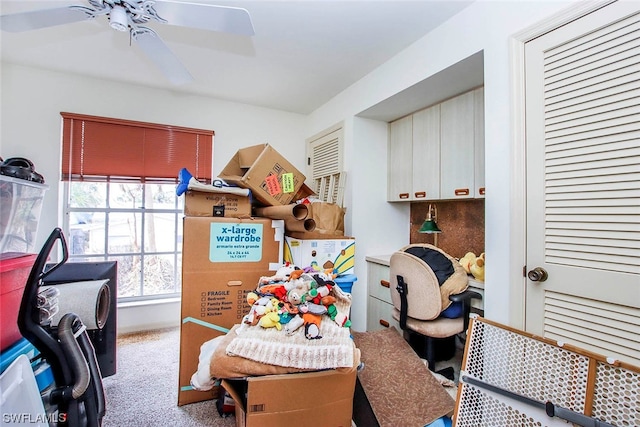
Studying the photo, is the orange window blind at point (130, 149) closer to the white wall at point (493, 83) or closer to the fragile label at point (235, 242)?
the fragile label at point (235, 242)

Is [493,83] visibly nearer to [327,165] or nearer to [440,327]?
[440,327]

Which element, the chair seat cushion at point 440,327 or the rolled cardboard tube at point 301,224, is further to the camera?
the rolled cardboard tube at point 301,224

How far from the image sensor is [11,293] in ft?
3.10

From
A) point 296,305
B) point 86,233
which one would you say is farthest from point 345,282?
point 86,233

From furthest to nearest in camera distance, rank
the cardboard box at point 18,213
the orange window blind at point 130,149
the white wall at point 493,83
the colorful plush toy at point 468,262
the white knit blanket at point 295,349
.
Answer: the orange window blind at point 130,149, the colorful plush toy at point 468,262, the white wall at point 493,83, the white knit blanket at point 295,349, the cardboard box at point 18,213

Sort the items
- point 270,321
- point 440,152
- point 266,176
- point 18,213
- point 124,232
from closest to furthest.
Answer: point 18,213, point 270,321, point 266,176, point 440,152, point 124,232

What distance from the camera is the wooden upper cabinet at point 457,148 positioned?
2.15m

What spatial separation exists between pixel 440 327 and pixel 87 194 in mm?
3360

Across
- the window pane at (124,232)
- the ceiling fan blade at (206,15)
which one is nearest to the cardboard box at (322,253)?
the ceiling fan blade at (206,15)

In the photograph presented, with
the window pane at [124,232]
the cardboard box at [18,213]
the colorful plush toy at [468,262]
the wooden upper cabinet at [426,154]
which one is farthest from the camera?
the window pane at [124,232]

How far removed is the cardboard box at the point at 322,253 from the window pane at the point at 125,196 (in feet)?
6.29

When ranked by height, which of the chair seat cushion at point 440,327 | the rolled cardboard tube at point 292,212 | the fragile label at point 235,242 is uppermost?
the rolled cardboard tube at point 292,212

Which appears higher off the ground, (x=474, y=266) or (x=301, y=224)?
(x=301, y=224)

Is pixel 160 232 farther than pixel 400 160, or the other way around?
pixel 160 232
